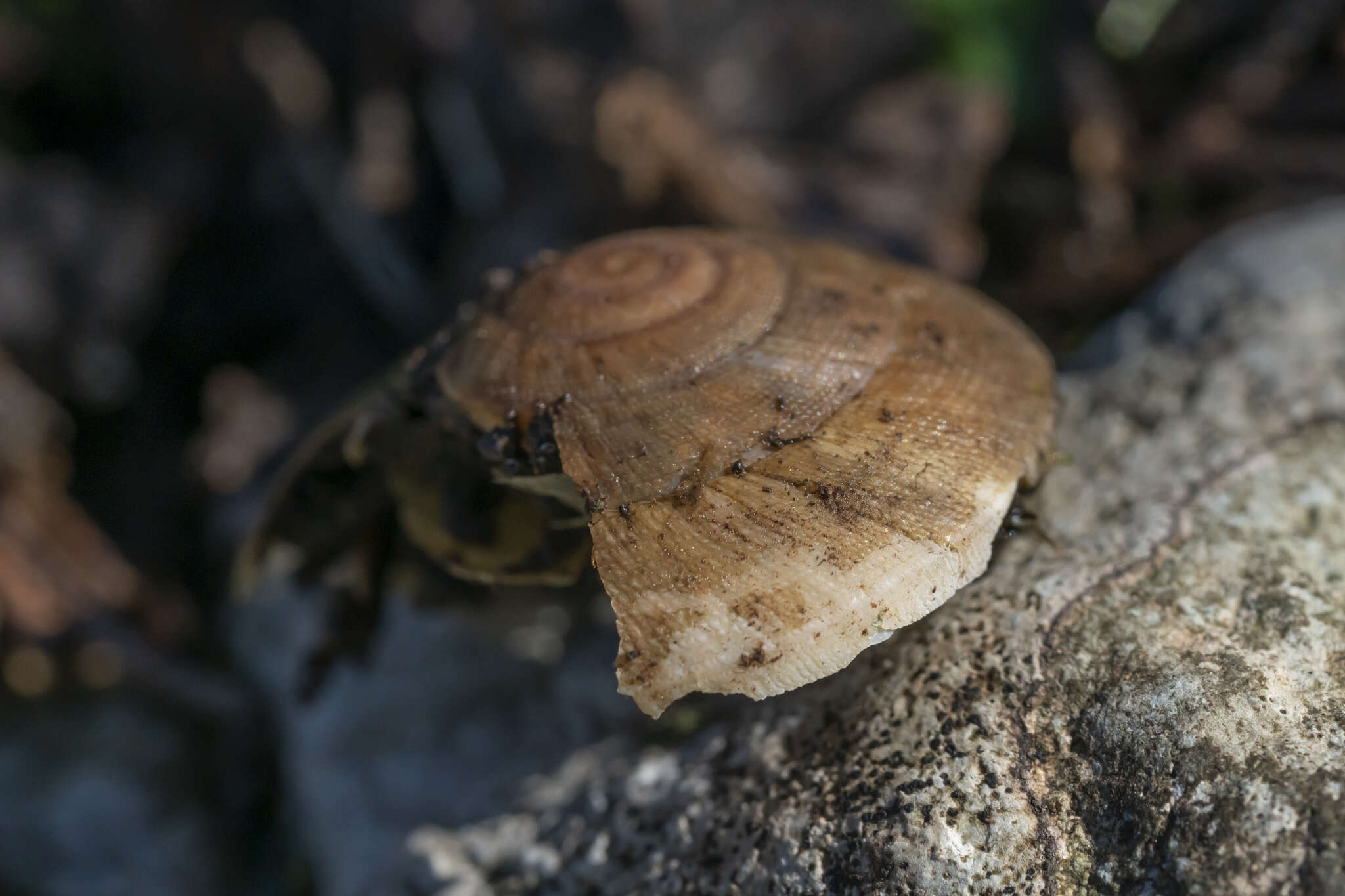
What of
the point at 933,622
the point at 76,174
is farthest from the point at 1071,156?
the point at 76,174

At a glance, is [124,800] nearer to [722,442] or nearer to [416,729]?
[416,729]

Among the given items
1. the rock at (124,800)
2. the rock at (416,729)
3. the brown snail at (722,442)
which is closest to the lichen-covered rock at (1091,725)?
the rock at (416,729)

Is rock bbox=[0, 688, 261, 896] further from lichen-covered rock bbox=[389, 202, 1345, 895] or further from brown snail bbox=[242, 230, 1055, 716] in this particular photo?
brown snail bbox=[242, 230, 1055, 716]

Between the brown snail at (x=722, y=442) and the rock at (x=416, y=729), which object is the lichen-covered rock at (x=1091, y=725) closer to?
the rock at (x=416, y=729)

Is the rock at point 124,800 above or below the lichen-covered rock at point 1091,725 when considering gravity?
below

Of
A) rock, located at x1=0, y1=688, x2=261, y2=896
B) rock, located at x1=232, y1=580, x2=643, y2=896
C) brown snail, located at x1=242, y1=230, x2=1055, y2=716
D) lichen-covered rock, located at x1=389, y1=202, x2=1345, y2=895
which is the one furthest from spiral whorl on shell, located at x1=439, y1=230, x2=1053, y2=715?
rock, located at x1=0, y1=688, x2=261, y2=896
